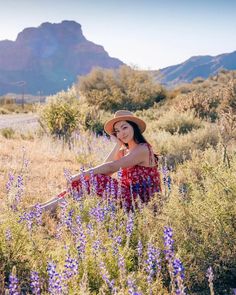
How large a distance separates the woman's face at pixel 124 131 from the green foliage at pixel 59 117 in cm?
660

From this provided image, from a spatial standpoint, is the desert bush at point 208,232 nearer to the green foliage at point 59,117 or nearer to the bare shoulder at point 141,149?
the bare shoulder at point 141,149

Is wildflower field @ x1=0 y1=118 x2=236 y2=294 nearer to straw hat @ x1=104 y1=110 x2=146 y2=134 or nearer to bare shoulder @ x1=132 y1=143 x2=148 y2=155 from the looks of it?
bare shoulder @ x1=132 y1=143 x2=148 y2=155

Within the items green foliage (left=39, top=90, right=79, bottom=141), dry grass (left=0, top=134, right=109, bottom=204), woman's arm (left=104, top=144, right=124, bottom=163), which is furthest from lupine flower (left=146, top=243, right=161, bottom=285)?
green foliage (left=39, top=90, right=79, bottom=141)

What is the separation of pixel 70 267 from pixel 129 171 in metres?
2.94

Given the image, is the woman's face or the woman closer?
the woman

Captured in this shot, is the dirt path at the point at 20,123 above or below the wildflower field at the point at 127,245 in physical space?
below

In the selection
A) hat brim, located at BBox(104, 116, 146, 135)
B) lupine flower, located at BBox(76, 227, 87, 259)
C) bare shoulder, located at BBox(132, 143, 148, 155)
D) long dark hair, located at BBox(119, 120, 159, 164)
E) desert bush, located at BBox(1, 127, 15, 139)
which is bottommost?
desert bush, located at BBox(1, 127, 15, 139)

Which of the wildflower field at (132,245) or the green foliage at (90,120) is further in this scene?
the green foliage at (90,120)

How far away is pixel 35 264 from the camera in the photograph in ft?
10.6

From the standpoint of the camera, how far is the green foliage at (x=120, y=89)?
23.6 metres

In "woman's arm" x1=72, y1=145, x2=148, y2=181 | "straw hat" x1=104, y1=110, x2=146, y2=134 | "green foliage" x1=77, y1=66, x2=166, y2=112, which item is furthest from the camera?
"green foliage" x1=77, y1=66, x2=166, y2=112

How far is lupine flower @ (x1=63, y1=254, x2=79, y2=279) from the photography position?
2.44 m

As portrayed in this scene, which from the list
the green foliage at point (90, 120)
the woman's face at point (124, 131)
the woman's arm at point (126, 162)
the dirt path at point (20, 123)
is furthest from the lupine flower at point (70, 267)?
the dirt path at point (20, 123)

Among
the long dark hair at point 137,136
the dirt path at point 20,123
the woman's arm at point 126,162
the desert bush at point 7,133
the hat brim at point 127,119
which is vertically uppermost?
the hat brim at point 127,119
